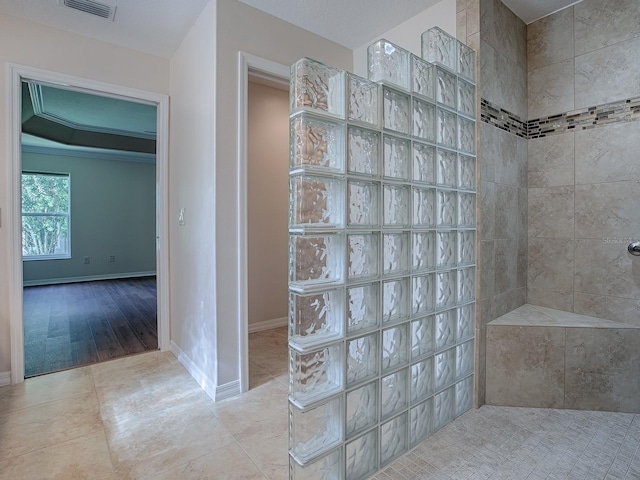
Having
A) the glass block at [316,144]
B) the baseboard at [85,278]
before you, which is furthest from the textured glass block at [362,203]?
the baseboard at [85,278]

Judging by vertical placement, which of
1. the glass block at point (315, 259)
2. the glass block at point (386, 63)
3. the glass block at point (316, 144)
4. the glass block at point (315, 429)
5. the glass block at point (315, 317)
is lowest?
the glass block at point (315, 429)

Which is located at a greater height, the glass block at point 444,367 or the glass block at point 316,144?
the glass block at point 316,144

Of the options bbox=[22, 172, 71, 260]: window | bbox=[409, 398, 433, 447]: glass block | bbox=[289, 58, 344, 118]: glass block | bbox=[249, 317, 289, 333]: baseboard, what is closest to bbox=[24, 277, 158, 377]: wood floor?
bbox=[22, 172, 71, 260]: window

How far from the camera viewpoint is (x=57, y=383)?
2.23 meters

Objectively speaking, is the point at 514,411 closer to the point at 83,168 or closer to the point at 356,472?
the point at 356,472

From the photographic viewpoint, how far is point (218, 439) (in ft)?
5.45

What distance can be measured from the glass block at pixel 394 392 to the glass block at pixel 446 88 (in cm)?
135

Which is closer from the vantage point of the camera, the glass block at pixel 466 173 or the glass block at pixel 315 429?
the glass block at pixel 315 429

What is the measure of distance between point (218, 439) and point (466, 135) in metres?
2.06

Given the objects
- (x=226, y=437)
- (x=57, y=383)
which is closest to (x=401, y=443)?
(x=226, y=437)

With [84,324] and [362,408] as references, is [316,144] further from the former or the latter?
[84,324]

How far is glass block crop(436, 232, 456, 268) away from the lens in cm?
171

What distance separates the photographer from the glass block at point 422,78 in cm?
155

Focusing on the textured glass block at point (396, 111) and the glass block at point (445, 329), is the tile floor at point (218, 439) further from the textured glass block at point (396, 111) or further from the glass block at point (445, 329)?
the textured glass block at point (396, 111)
